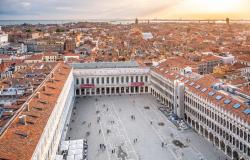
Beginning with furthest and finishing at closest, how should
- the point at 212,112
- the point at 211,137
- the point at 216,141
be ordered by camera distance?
the point at 211,137
the point at 212,112
the point at 216,141

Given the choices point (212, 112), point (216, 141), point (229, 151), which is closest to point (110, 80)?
point (212, 112)

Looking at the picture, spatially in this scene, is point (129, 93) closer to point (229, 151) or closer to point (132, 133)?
point (132, 133)

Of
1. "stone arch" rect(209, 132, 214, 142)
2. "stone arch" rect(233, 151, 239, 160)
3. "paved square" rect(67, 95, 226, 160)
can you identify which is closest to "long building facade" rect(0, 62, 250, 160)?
"stone arch" rect(233, 151, 239, 160)

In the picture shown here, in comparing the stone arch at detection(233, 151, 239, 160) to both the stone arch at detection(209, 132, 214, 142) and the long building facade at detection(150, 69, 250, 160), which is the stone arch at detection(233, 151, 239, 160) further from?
the stone arch at detection(209, 132, 214, 142)

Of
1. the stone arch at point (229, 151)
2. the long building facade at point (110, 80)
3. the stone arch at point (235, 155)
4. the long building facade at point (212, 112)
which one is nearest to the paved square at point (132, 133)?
the stone arch at point (229, 151)

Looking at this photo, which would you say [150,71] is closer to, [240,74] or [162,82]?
[162,82]

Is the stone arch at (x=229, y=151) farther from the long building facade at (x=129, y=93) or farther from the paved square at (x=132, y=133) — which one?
the paved square at (x=132, y=133)

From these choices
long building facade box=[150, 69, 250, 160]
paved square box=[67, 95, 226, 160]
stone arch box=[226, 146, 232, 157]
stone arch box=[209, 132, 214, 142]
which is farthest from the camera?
stone arch box=[209, 132, 214, 142]

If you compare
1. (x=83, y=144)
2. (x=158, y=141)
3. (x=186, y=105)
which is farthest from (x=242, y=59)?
(x=83, y=144)
